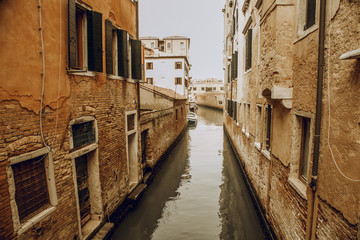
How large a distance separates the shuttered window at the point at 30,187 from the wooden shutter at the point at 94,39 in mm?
2069

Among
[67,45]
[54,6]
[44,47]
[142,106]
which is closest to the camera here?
[44,47]

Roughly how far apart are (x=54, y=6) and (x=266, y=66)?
404cm

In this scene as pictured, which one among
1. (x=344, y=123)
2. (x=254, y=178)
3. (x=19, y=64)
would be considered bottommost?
(x=254, y=178)

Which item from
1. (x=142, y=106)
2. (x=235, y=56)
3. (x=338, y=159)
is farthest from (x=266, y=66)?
(x=142, y=106)

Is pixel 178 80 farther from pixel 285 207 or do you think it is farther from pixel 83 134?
pixel 285 207

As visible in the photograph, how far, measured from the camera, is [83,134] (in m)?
4.61

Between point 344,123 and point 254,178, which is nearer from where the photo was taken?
point 344,123

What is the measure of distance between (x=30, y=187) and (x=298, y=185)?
4.26 meters

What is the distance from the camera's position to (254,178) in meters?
7.50

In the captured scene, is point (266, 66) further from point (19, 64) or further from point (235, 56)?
point (235, 56)

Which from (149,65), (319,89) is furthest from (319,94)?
(149,65)

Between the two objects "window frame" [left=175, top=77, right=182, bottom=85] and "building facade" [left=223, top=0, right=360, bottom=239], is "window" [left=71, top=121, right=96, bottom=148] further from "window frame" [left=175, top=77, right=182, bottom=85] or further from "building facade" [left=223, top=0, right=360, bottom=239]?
"window frame" [left=175, top=77, right=182, bottom=85]

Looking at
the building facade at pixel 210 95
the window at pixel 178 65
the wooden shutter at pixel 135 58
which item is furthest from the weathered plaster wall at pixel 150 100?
the building facade at pixel 210 95

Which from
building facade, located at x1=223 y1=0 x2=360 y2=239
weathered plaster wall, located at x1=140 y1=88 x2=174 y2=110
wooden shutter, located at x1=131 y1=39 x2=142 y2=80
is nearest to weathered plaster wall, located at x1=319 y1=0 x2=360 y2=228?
building facade, located at x1=223 y1=0 x2=360 y2=239
